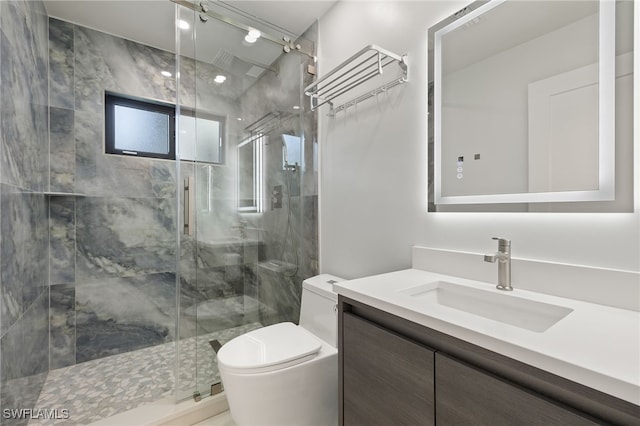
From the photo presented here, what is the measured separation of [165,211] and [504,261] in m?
2.51

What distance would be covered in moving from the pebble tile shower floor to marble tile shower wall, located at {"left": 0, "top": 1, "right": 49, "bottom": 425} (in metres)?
0.12

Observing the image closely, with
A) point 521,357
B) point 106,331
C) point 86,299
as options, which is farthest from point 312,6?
point 106,331

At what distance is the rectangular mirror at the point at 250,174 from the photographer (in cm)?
191

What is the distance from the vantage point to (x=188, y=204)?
1.70 m

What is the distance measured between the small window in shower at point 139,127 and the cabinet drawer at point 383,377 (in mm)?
2326

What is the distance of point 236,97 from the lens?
1.88 metres

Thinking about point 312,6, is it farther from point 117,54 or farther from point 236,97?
point 117,54

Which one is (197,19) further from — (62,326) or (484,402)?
(62,326)

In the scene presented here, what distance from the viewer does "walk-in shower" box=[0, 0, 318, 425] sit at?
1698 mm

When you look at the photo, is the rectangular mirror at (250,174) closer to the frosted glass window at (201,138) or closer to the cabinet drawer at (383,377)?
the frosted glass window at (201,138)

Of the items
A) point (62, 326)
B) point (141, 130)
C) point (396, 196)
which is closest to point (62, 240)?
point (62, 326)

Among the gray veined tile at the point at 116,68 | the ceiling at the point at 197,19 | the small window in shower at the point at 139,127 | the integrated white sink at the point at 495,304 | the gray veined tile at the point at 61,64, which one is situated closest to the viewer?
the integrated white sink at the point at 495,304

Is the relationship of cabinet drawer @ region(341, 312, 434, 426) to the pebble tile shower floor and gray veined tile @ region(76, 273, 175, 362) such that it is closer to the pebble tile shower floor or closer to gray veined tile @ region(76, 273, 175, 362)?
the pebble tile shower floor

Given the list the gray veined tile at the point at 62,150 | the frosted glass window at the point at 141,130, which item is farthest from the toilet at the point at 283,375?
the frosted glass window at the point at 141,130
